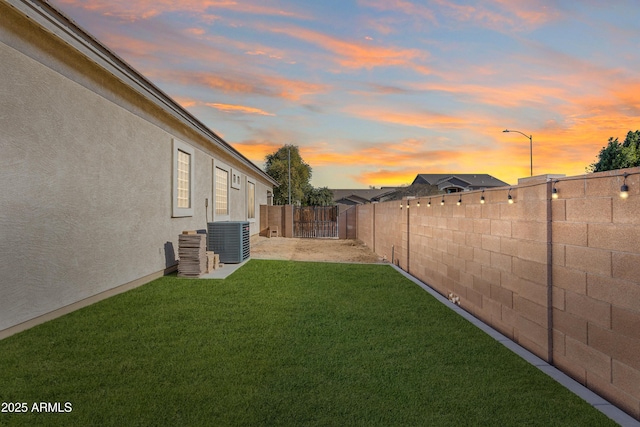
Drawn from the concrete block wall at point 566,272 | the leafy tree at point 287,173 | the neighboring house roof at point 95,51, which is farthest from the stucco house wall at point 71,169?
the leafy tree at point 287,173

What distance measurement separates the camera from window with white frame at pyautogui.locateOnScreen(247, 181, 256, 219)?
69.8 ft

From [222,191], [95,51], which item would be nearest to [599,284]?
[95,51]

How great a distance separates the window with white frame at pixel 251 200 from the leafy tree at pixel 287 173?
2437cm

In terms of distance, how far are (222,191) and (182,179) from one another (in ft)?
14.9

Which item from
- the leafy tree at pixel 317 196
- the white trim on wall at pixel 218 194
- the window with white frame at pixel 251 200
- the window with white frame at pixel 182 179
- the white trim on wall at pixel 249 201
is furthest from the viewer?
the leafy tree at pixel 317 196

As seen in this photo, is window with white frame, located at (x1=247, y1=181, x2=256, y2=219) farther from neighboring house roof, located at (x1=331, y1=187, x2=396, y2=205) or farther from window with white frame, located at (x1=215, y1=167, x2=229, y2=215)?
neighboring house roof, located at (x1=331, y1=187, x2=396, y2=205)

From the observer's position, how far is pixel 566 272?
364 cm

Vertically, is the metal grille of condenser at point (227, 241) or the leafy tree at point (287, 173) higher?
the leafy tree at point (287, 173)

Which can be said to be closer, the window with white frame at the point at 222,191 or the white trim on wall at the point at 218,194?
the white trim on wall at the point at 218,194

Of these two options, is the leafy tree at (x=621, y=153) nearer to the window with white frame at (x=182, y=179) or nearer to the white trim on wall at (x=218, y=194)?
the white trim on wall at (x=218, y=194)

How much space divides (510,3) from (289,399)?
31.7 feet

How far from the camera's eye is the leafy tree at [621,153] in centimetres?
3616

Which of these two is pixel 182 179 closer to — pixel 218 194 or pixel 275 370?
pixel 218 194

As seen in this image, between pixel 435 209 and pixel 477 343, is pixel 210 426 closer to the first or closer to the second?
pixel 477 343
